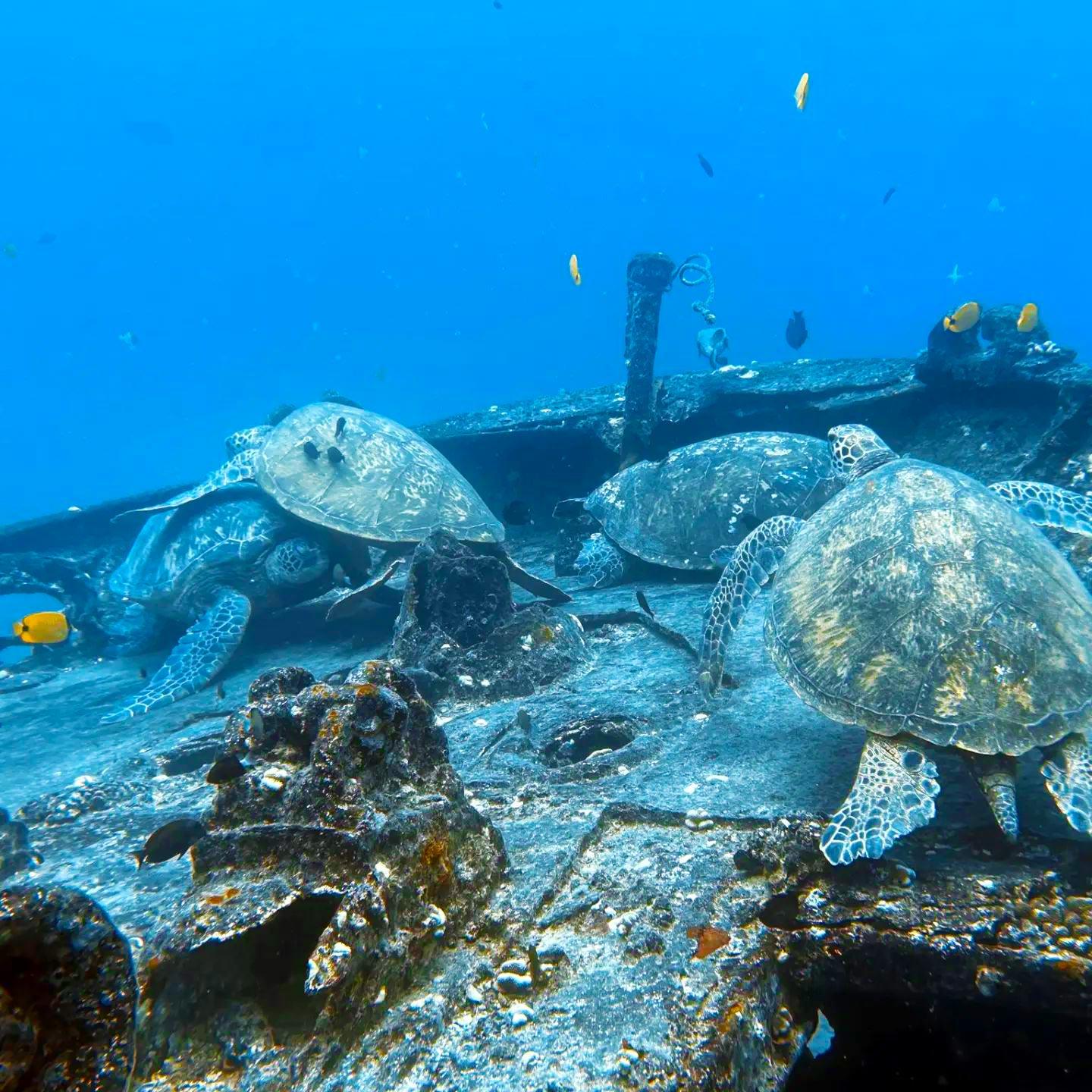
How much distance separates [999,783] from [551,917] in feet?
6.48

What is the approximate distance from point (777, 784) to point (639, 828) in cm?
82

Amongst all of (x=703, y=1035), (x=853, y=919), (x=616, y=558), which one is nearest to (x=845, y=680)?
(x=853, y=919)

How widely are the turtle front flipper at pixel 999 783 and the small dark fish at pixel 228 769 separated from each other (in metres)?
3.15

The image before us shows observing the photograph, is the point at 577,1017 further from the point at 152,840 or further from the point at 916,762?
the point at 152,840

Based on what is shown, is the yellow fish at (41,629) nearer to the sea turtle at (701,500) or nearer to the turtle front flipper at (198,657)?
the turtle front flipper at (198,657)

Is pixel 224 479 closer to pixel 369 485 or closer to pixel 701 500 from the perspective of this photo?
pixel 369 485

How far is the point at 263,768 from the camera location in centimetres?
252

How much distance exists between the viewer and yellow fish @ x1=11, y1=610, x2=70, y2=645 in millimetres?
7257

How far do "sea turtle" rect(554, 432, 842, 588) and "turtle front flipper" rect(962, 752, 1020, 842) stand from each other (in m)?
4.38

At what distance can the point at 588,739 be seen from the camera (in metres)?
4.36

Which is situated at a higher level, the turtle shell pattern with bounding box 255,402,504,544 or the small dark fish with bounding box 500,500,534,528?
the turtle shell pattern with bounding box 255,402,504,544

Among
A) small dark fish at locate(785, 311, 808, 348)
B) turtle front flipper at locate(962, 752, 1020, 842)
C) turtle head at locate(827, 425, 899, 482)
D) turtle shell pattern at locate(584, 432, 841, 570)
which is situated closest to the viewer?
turtle front flipper at locate(962, 752, 1020, 842)

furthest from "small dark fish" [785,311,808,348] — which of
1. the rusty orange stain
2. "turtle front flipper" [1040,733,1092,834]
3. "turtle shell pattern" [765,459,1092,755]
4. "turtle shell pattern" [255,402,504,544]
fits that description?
the rusty orange stain

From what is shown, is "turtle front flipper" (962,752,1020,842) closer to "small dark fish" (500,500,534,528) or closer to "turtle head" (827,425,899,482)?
"turtle head" (827,425,899,482)
